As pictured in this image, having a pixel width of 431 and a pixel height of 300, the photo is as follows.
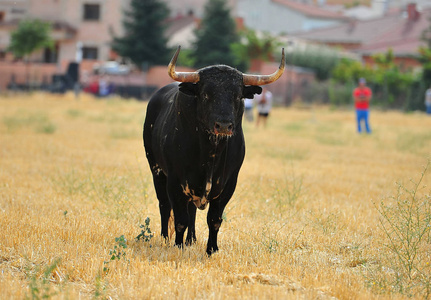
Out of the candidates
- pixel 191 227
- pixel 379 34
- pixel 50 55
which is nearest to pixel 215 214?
pixel 191 227

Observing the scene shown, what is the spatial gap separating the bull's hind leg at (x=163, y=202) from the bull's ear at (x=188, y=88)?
1632mm

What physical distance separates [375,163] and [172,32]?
5035 centimetres

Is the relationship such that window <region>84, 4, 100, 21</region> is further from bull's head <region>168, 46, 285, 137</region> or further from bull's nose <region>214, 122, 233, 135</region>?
bull's nose <region>214, 122, 233, 135</region>

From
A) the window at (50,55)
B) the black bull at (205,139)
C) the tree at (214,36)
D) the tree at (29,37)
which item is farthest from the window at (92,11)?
the black bull at (205,139)

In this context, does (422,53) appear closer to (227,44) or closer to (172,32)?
A: (227,44)

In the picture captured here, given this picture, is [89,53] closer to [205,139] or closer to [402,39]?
[402,39]

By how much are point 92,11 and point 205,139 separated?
59428 millimetres

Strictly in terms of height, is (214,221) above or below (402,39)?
below

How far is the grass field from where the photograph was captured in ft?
18.9

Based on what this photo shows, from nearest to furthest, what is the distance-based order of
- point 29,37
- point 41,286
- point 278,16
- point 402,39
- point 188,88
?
point 41,286, point 188,88, point 29,37, point 402,39, point 278,16

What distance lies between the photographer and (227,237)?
26.1 ft

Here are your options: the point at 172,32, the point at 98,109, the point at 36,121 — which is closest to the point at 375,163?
the point at 36,121

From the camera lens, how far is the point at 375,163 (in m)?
17.3

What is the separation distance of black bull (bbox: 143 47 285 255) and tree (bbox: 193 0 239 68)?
48086mm
